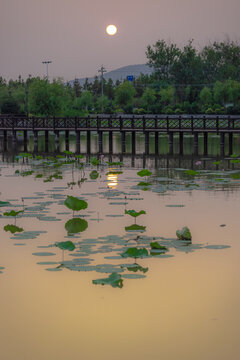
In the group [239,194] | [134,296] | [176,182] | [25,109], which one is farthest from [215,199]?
[25,109]

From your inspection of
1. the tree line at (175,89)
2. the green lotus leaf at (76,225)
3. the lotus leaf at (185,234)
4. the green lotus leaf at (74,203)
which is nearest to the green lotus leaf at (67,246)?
the green lotus leaf at (74,203)

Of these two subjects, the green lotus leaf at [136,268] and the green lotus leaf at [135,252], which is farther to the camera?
the green lotus leaf at [136,268]

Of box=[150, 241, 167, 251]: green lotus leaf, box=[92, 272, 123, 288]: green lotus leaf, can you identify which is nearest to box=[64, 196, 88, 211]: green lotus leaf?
box=[150, 241, 167, 251]: green lotus leaf

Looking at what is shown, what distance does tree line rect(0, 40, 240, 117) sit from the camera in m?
97.8

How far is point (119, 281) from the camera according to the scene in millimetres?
8781

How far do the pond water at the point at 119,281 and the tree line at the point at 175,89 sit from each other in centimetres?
7409

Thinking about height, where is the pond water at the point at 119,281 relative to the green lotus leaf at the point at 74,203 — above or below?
below

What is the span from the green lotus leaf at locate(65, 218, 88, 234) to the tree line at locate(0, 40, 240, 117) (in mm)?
74751

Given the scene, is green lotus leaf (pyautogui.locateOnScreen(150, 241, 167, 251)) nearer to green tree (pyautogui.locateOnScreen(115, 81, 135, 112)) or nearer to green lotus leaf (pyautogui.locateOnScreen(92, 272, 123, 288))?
green lotus leaf (pyautogui.locateOnScreen(92, 272, 123, 288))

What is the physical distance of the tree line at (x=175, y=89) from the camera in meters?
97.8

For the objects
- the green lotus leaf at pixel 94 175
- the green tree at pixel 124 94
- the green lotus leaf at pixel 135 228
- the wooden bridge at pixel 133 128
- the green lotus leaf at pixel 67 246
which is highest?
the green tree at pixel 124 94

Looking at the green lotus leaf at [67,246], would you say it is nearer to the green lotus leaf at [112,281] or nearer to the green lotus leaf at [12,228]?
the green lotus leaf at [112,281]

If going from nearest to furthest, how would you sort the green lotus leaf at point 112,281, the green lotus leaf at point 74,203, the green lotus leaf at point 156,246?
the green lotus leaf at point 112,281 → the green lotus leaf at point 156,246 → the green lotus leaf at point 74,203

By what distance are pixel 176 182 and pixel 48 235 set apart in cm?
985
